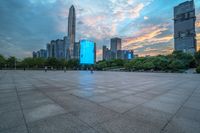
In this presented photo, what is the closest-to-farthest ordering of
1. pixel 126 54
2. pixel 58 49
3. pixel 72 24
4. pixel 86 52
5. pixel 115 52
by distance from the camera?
pixel 86 52
pixel 126 54
pixel 58 49
pixel 72 24
pixel 115 52

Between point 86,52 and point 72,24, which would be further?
point 72,24

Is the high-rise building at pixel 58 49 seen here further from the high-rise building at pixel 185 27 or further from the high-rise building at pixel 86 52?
the high-rise building at pixel 185 27

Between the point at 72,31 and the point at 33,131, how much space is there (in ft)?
566

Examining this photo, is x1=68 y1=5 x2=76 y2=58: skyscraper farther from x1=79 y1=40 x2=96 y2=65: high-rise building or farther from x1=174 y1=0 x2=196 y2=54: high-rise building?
x1=79 y1=40 x2=96 y2=65: high-rise building

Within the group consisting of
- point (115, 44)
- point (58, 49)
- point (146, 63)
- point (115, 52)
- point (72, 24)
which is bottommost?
point (146, 63)

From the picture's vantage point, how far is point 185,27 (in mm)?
124875

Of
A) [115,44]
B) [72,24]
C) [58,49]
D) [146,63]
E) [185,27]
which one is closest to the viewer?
[146,63]

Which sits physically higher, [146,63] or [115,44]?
[115,44]

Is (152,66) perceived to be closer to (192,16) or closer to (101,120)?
(101,120)

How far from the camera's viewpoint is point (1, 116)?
2.82 metres

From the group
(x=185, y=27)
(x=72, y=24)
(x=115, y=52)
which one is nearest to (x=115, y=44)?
(x=115, y=52)

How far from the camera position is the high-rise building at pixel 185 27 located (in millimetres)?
117438

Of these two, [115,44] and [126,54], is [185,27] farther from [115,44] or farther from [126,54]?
[115,44]

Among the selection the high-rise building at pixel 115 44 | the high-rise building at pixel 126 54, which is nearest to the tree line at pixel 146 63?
the high-rise building at pixel 126 54
